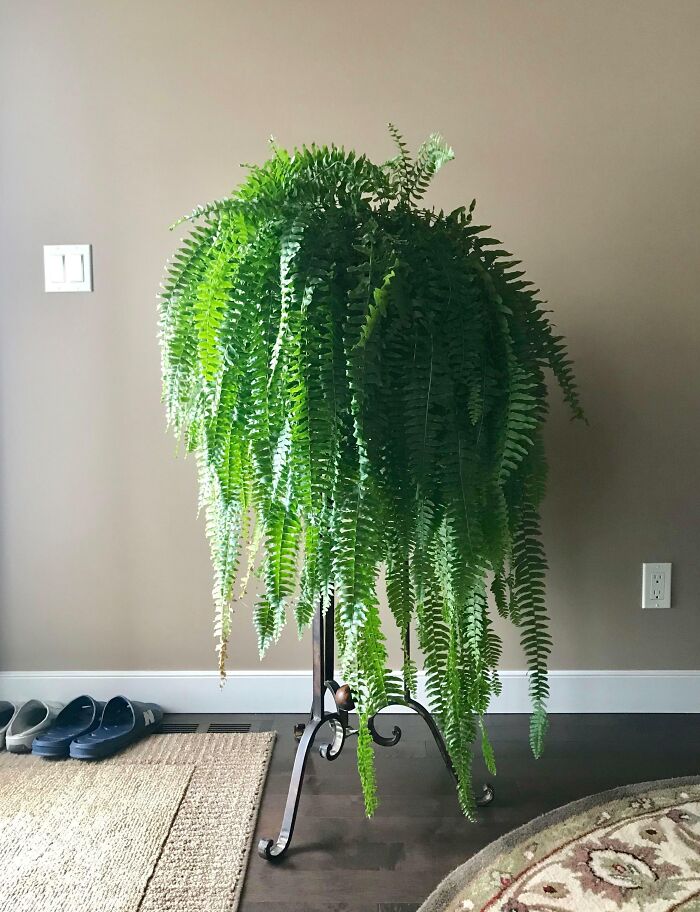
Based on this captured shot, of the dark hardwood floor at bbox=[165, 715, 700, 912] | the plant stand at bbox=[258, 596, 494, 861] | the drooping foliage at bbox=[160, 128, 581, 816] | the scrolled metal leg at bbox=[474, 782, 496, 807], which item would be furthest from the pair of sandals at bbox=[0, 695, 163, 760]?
the scrolled metal leg at bbox=[474, 782, 496, 807]

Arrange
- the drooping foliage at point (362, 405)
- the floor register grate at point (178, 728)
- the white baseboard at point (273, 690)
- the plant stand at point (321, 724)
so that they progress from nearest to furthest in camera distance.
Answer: the drooping foliage at point (362, 405) → the plant stand at point (321, 724) → the floor register grate at point (178, 728) → the white baseboard at point (273, 690)

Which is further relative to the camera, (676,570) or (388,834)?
(676,570)

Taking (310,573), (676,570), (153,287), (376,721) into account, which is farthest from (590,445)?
(153,287)

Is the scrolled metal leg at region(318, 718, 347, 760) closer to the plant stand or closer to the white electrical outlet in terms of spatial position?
the plant stand

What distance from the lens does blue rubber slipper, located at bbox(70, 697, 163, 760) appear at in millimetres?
1782

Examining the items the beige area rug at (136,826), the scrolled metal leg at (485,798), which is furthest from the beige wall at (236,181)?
the scrolled metal leg at (485,798)

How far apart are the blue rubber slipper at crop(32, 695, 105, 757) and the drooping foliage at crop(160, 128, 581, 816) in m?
0.73

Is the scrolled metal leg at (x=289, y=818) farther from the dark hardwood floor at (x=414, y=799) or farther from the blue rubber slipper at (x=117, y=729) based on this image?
the blue rubber slipper at (x=117, y=729)

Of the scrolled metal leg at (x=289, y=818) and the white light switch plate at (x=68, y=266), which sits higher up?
the white light switch plate at (x=68, y=266)

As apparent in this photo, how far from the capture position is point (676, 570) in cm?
205

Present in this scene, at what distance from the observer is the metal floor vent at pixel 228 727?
76.9 inches

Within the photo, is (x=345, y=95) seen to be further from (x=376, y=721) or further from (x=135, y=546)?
(x=376, y=721)

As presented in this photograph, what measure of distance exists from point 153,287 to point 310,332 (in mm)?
949

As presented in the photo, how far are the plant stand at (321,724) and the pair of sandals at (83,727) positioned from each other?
0.48 m
